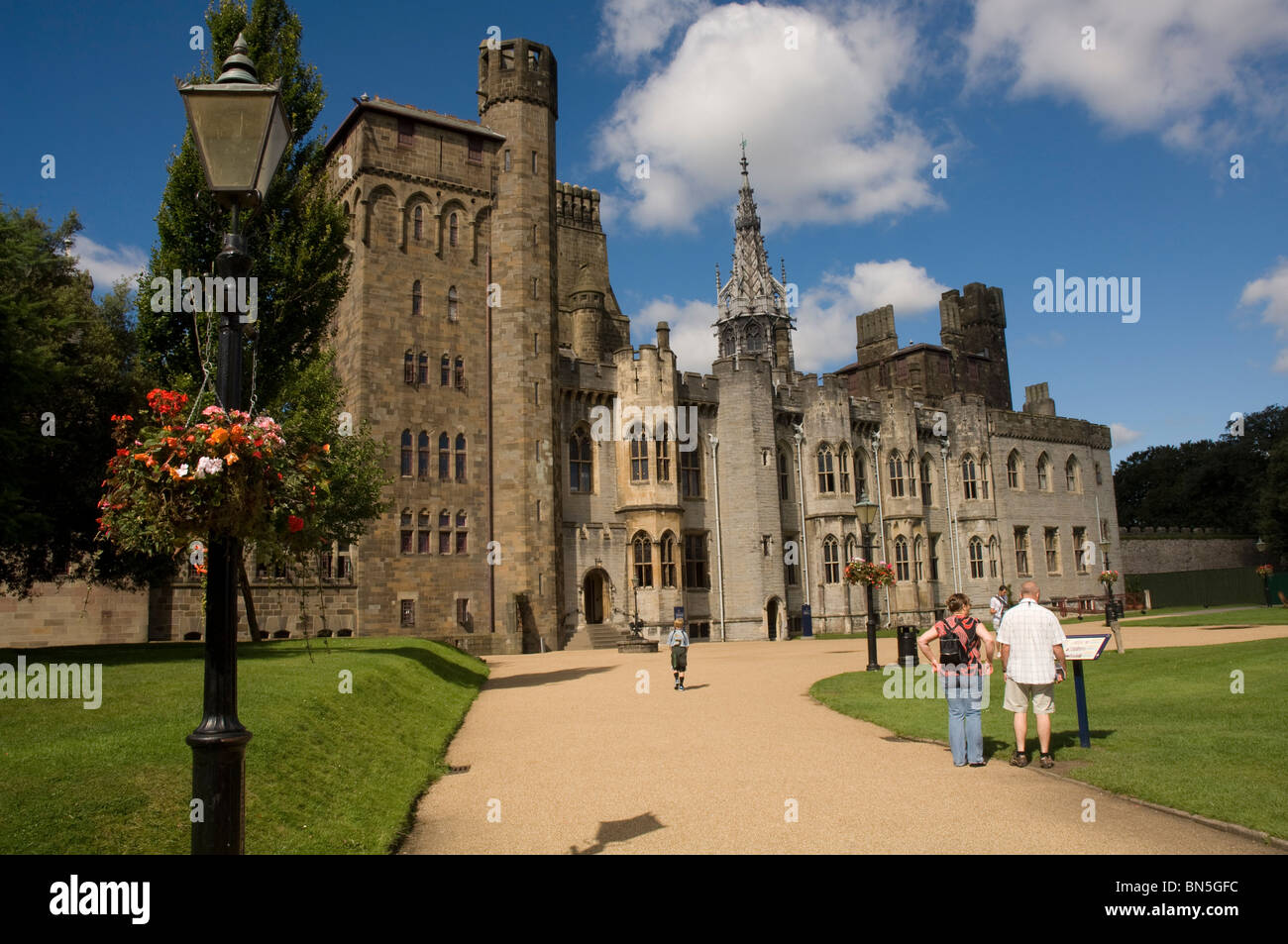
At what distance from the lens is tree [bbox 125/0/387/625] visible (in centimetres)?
1878

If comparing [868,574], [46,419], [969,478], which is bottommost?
[868,574]

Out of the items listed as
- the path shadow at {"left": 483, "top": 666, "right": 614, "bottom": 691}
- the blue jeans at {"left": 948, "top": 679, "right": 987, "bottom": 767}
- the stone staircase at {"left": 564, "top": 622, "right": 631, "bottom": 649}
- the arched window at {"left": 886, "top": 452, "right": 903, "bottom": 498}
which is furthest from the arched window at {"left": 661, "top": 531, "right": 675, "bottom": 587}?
the blue jeans at {"left": 948, "top": 679, "right": 987, "bottom": 767}

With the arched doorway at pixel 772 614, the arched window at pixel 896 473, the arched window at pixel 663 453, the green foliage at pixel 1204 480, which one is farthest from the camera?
the green foliage at pixel 1204 480

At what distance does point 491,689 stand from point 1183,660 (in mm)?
15119

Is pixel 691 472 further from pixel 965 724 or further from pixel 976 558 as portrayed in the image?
pixel 965 724

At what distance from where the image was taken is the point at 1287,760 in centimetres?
885

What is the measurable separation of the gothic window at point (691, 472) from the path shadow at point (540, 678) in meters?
16.3

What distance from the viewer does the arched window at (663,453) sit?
39250mm

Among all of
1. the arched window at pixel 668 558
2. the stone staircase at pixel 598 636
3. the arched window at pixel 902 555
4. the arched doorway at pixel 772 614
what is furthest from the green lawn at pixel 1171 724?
the arched window at pixel 902 555

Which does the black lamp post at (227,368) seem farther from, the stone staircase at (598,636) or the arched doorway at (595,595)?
the arched doorway at (595,595)

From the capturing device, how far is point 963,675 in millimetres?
9797

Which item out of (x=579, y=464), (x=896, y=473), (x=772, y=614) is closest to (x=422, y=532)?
(x=579, y=464)

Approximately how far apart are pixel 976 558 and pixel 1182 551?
26.7 meters

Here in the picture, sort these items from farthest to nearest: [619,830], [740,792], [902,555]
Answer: [902,555] → [740,792] → [619,830]
